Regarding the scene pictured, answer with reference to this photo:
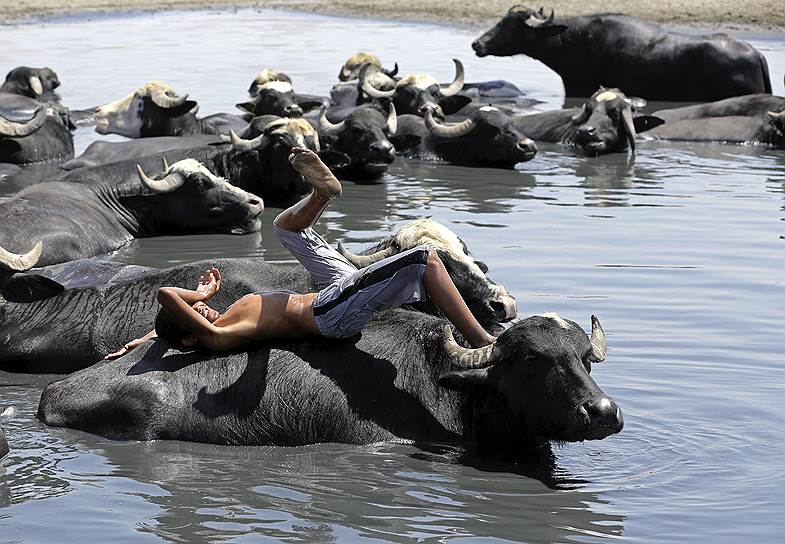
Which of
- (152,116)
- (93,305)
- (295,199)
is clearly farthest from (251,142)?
(93,305)

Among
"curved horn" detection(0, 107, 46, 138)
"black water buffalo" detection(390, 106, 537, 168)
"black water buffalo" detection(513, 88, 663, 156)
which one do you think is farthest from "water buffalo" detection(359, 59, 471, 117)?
"curved horn" detection(0, 107, 46, 138)

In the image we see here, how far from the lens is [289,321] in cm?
816

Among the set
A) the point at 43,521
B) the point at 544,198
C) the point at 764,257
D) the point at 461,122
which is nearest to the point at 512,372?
the point at 43,521

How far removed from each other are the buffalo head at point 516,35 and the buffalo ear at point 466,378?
18203 mm

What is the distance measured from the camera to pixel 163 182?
571 inches

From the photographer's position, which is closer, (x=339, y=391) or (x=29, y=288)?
(x=339, y=391)

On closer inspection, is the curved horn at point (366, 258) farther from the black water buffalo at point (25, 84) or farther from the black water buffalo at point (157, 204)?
the black water buffalo at point (25, 84)

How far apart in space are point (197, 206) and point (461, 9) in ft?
86.7

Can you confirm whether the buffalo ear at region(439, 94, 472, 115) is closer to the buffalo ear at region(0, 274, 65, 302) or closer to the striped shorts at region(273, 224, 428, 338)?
the buffalo ear at region(0, 274, 65, 302)

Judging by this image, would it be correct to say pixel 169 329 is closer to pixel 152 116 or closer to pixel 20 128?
pixel 20 128

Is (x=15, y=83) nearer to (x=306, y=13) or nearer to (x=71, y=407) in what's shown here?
(x=71, y=407)

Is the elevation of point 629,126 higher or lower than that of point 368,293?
lower

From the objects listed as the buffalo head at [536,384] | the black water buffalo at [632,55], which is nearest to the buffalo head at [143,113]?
the black water buffalo at [632,55]

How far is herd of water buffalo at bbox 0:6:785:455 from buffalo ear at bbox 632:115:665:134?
19 millimetres
